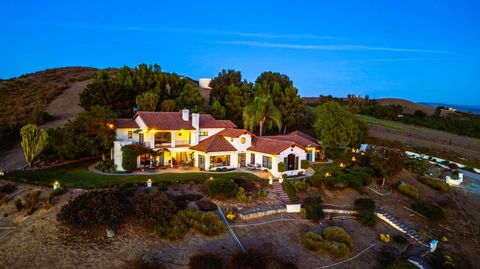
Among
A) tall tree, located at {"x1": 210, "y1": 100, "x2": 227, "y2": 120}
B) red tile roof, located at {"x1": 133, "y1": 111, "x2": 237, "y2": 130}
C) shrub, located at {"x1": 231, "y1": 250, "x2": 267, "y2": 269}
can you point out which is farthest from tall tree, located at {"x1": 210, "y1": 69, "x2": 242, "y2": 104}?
shrub, located at {"x1": 231, "y1": 250, "x2": 267, "y2": 269}

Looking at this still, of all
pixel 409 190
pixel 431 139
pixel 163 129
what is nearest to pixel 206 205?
pixel 163 129

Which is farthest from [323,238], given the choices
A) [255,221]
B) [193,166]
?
[193,166]

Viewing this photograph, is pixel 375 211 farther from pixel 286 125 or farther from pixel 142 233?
pixel 286 125

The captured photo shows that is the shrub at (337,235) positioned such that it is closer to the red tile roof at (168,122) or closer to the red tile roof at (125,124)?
the red tile roof at (168,122)

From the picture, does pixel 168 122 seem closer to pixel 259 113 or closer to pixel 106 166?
pixel 106 166

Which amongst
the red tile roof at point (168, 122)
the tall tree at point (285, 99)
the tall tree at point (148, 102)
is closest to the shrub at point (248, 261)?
the red tile roof at point (168, 122)
